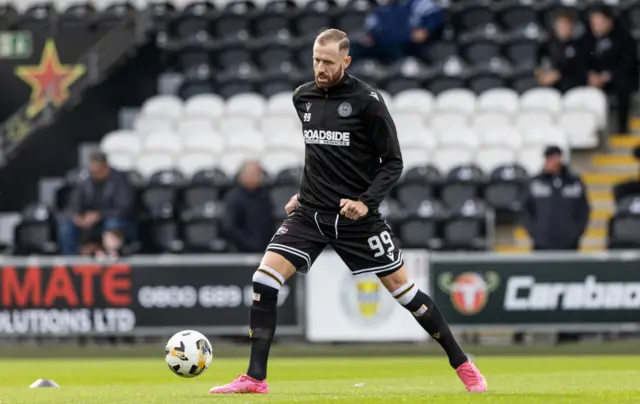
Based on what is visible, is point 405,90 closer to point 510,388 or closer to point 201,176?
point 201,176

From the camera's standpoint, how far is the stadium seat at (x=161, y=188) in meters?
21.0

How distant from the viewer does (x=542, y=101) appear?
2177 centimetres

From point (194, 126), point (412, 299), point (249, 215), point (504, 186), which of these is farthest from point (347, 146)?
point (194, 126)

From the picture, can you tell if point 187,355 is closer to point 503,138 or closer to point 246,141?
point 503,138

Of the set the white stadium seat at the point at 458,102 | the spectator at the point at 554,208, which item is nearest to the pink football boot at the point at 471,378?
the spectator at the point at 554,208

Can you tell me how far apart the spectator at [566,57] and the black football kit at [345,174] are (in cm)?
1306

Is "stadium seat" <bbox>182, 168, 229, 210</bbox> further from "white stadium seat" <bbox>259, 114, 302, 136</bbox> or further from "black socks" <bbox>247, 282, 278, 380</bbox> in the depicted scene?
"black socks" <bbox>247, 282, 278, 380</bbox>

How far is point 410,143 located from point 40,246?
19.0 feet

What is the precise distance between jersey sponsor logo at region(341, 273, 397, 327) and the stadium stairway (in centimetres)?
346

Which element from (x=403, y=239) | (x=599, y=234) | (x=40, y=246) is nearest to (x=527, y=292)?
(x=403, y=239)

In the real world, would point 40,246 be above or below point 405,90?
below

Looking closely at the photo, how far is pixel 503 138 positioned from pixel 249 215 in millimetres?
4544

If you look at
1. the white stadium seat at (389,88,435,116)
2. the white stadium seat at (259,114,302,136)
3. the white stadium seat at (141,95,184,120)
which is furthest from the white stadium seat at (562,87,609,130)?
the white stadium seat at (141,95,184,120)

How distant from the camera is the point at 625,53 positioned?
21672mm
